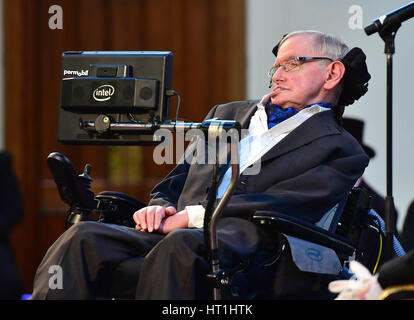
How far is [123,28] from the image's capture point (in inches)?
172

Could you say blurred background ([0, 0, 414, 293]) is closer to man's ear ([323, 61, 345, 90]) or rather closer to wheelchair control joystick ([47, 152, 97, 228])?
man's ear ([323, 61, 345, 90])

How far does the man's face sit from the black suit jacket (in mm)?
121

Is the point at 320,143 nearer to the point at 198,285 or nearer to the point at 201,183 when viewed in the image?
the point at 201,183

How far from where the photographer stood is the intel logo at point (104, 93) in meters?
1.92

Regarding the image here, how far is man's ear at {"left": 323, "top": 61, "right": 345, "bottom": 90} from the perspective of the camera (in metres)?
2.49

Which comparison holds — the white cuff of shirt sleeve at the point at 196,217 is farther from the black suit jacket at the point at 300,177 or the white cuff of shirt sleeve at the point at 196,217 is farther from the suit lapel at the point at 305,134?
the suit lapel at the point at 305,134

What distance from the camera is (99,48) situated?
434cm

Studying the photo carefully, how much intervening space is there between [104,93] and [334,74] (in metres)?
0.91

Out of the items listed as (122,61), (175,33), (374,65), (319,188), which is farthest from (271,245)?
(175,33)
